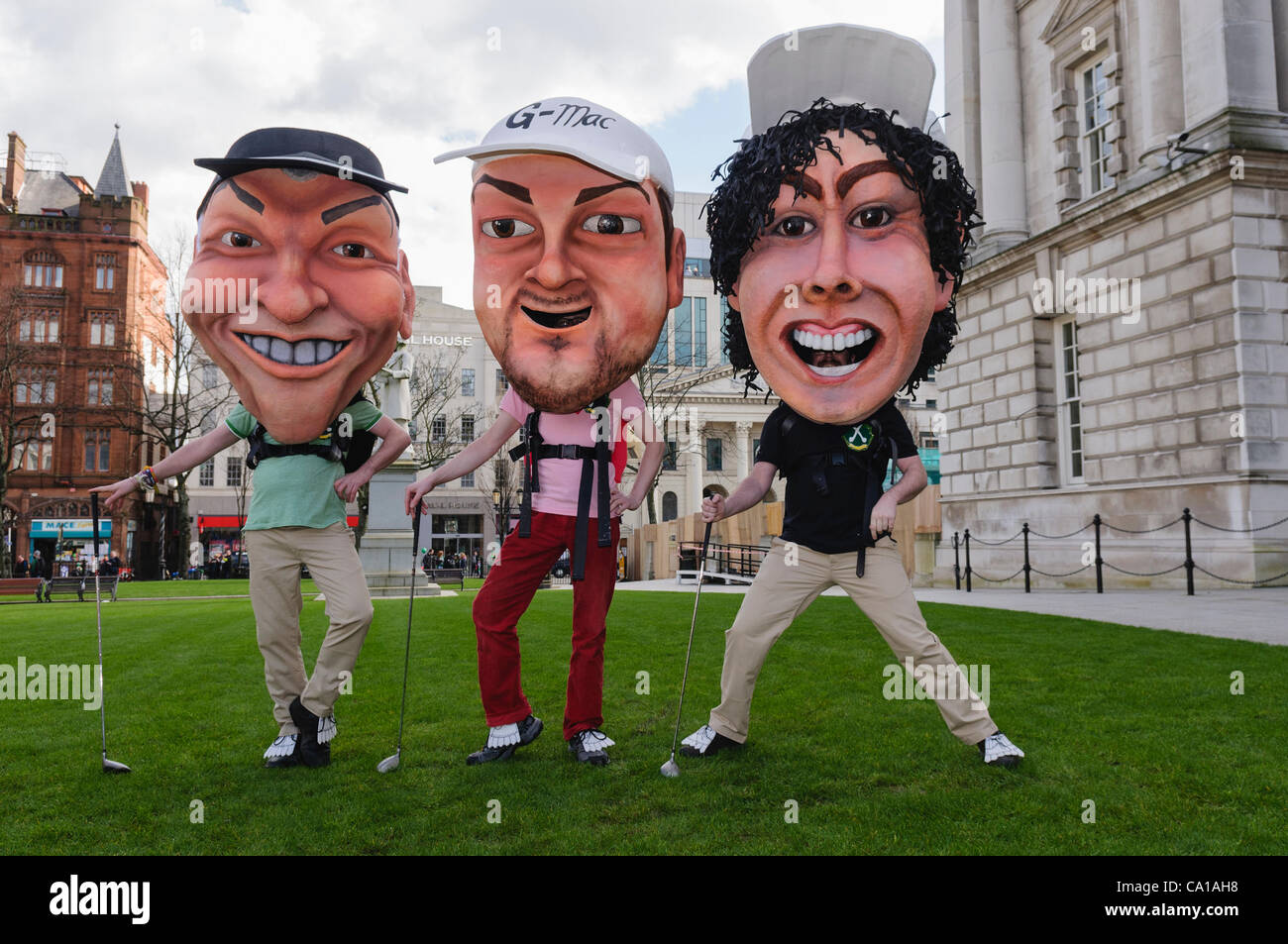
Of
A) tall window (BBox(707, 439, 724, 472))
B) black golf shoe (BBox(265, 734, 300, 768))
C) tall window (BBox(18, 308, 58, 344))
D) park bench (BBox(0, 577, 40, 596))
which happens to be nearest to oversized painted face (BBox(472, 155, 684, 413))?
black golf shoe (BBox(265, 734, 300, 768))

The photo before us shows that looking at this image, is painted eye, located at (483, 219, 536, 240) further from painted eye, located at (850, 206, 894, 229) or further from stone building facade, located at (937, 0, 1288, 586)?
stone building facade, located at (937, 0, 1288, 586)

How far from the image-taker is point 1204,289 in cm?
1361

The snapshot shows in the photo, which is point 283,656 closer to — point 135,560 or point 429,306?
point 429,306

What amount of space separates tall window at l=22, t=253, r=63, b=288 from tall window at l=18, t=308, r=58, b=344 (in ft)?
4.78

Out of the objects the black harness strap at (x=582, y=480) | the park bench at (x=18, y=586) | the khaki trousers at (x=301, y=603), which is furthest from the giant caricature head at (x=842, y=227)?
the park bench at (x=18, y=586)

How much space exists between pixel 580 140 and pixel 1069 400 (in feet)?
52.2

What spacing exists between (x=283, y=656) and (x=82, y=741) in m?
1.25

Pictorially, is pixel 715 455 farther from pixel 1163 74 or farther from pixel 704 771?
pixel 704 771

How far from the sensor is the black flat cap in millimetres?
3631

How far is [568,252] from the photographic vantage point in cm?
354

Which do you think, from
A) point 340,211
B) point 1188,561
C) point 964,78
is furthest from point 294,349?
point 964,78
